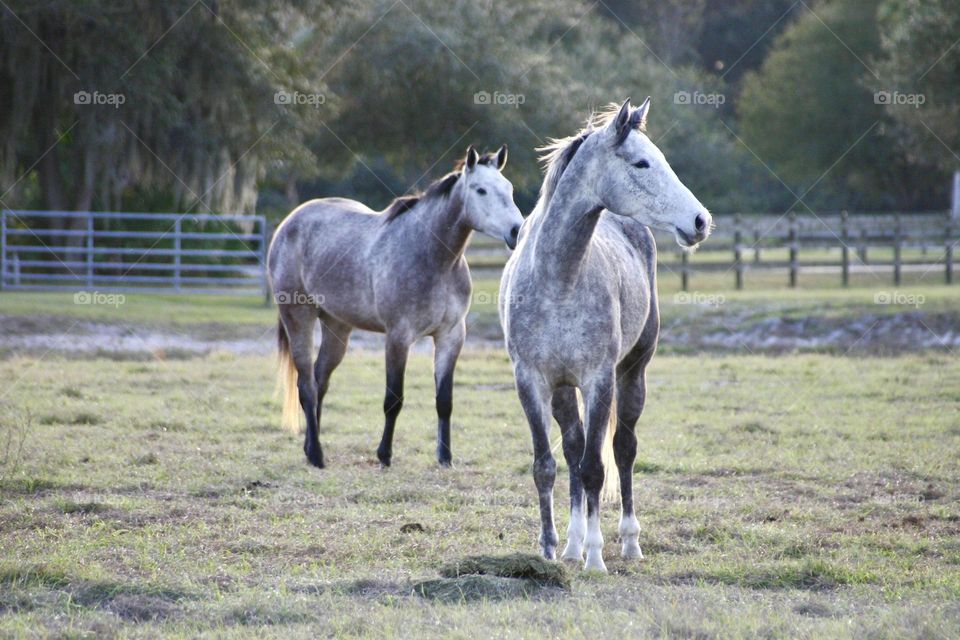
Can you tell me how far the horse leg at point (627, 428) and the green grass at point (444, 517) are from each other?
9.6 inches

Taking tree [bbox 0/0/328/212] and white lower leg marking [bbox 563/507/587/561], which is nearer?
white lower leg marking [bbox 563/507/587/561]

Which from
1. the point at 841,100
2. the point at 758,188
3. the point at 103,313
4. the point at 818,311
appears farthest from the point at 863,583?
the point at 758,188

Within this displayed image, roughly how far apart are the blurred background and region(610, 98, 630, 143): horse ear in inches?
356

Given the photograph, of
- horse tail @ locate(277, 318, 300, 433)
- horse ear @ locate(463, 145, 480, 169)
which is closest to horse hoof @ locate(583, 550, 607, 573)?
horse ear @ locate(463, 145, 480, 169)

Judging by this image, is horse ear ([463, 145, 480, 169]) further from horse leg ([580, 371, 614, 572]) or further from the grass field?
the grass field

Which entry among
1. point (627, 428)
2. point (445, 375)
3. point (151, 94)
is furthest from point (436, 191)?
point (151, 94)

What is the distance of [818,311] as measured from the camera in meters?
17.3
